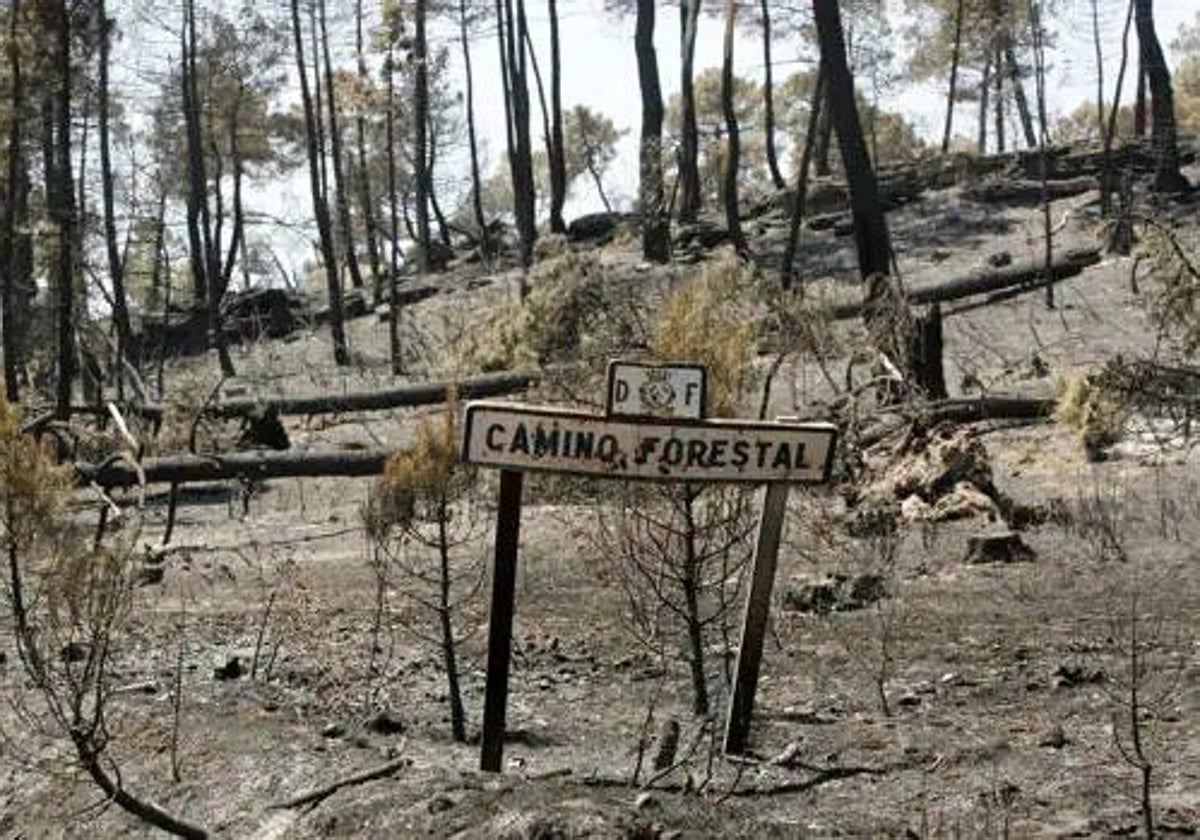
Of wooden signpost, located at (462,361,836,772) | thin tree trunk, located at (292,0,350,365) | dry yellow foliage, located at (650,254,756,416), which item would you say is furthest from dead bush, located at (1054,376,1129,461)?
thin tree trunk, located at (292,0,350,365)

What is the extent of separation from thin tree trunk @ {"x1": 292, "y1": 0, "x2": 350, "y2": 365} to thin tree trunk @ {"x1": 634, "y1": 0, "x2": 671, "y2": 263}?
641 centimetres

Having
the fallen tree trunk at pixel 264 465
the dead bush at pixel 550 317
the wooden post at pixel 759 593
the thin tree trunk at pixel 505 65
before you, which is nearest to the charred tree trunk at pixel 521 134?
the thin tree trunk at pixel 505 65

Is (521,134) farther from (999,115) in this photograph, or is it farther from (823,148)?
(999,115)

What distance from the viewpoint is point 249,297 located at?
1517 inches

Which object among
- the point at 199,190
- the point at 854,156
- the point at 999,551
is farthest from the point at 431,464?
the point at 199,190

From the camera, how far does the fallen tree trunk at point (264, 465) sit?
50.3 ft

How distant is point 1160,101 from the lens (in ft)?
99.8

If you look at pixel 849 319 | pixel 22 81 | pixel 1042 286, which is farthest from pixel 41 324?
pixel 1042 286

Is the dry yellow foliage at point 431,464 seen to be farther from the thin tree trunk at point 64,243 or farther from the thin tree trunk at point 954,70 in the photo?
the thin tree trunk at point 954,70

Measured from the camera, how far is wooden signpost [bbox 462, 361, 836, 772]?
602 cm

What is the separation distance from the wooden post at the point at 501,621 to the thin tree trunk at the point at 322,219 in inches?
971

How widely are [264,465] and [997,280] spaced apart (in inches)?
491

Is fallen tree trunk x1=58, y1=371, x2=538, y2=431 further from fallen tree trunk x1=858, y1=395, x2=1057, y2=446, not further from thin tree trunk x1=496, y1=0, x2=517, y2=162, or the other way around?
thin tree trunk x1=496, y1=0, x2=517, y2=162

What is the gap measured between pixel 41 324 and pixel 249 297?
7058 millimetres
